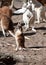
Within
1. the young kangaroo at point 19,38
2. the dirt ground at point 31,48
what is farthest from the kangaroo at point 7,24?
the young kangaroo at point 19,38

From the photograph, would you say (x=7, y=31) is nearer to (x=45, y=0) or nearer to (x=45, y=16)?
(x=45, y=16)

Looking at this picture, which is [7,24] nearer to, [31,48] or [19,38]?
[31,48]

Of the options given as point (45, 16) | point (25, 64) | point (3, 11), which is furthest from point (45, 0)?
point (25, 64)

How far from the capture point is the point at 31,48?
8.47m

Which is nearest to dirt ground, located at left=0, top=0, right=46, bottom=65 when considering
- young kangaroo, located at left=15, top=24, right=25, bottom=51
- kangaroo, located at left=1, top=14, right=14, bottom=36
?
young kangaroo, located at left=15, top=24, right=25, bottom=51

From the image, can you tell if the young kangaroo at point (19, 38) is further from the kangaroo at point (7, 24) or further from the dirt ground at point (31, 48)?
the kangaroo at point (7, 24)

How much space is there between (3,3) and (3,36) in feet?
20.3

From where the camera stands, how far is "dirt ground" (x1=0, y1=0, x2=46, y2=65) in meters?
7.43

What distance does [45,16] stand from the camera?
12.6m

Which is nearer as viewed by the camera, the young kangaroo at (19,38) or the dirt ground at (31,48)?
the dirt ground at (31,48)

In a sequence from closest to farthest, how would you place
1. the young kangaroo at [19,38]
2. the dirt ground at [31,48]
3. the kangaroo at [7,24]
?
1. the dirt ground at [31,48]
2. the young kangaroo at [19,38]
3. the kangaroo at [7,24]

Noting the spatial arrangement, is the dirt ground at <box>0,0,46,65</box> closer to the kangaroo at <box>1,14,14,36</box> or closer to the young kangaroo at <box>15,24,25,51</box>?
the young kangaroo at <box>15,24,25,51</box>

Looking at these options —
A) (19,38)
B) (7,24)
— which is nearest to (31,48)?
(19,38)

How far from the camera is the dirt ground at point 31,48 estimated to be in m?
7.43
